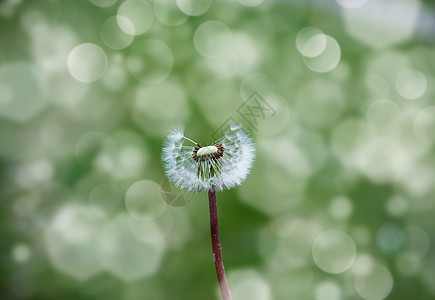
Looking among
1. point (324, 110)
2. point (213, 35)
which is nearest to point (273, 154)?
point (324, 110)

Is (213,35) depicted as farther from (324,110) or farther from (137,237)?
(137,237)

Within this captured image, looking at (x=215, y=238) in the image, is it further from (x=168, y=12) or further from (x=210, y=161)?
(x=168, y=12)

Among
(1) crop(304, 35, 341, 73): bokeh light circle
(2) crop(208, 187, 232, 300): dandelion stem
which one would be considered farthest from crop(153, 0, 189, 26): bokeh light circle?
(2) crop(208, 187, 232, 300): dandelion stem

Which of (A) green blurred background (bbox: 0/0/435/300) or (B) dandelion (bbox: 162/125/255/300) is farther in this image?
(A) green blurred background (bbox: 0/0/435/300)

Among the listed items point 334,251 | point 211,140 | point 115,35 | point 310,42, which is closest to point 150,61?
point 115,35

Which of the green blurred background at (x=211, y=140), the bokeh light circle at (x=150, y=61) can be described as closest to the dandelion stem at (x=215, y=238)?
the green blurred background at (x=211, y=140)

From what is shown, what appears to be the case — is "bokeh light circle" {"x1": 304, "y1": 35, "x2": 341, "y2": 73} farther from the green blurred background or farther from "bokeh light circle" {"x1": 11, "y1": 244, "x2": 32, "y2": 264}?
"bokeh light circle" {"x1": 11, "y1": 244, "x2": 32, "y2": 264}

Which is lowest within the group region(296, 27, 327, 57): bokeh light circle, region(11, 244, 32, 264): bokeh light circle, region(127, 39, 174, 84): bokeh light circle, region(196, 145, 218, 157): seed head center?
region(196, 145, 218, 157): seed head center
